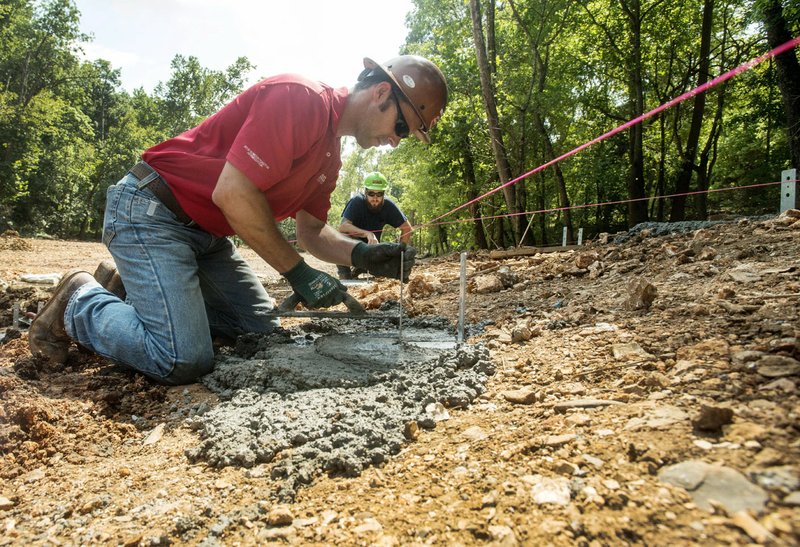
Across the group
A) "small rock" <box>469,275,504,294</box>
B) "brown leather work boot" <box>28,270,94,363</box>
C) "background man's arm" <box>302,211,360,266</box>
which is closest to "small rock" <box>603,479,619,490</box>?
"background man's arm" <box>302,211,360,266</box>

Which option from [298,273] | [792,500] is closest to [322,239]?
[298,273]

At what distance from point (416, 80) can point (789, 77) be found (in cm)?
891

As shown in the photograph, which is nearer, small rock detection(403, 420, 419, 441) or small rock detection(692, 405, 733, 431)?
small rock detection(692, 405, 733, 431)

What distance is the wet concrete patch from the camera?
4.76ft

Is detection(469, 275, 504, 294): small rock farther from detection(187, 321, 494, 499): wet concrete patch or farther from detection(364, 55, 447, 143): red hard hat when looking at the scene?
detection(364, 55, 447, 143): red hard hat

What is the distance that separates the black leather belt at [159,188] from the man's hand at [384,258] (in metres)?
1.00

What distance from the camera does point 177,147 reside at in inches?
100

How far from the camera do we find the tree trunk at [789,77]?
787 centimetres

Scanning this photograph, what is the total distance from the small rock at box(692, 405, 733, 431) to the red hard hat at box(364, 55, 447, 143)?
1927 millimetres

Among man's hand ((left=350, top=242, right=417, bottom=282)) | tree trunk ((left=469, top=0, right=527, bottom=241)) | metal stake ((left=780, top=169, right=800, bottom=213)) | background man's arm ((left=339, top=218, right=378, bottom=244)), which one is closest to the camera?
man's hand ((left=350, top=242, right=417, bottom=282))

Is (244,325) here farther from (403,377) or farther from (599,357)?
(599,357)

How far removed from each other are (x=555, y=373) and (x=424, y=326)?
1365mm

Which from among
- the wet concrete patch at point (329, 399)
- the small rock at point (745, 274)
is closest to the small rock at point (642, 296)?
the small rock at point (745, 274)

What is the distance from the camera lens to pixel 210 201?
2502 mm
